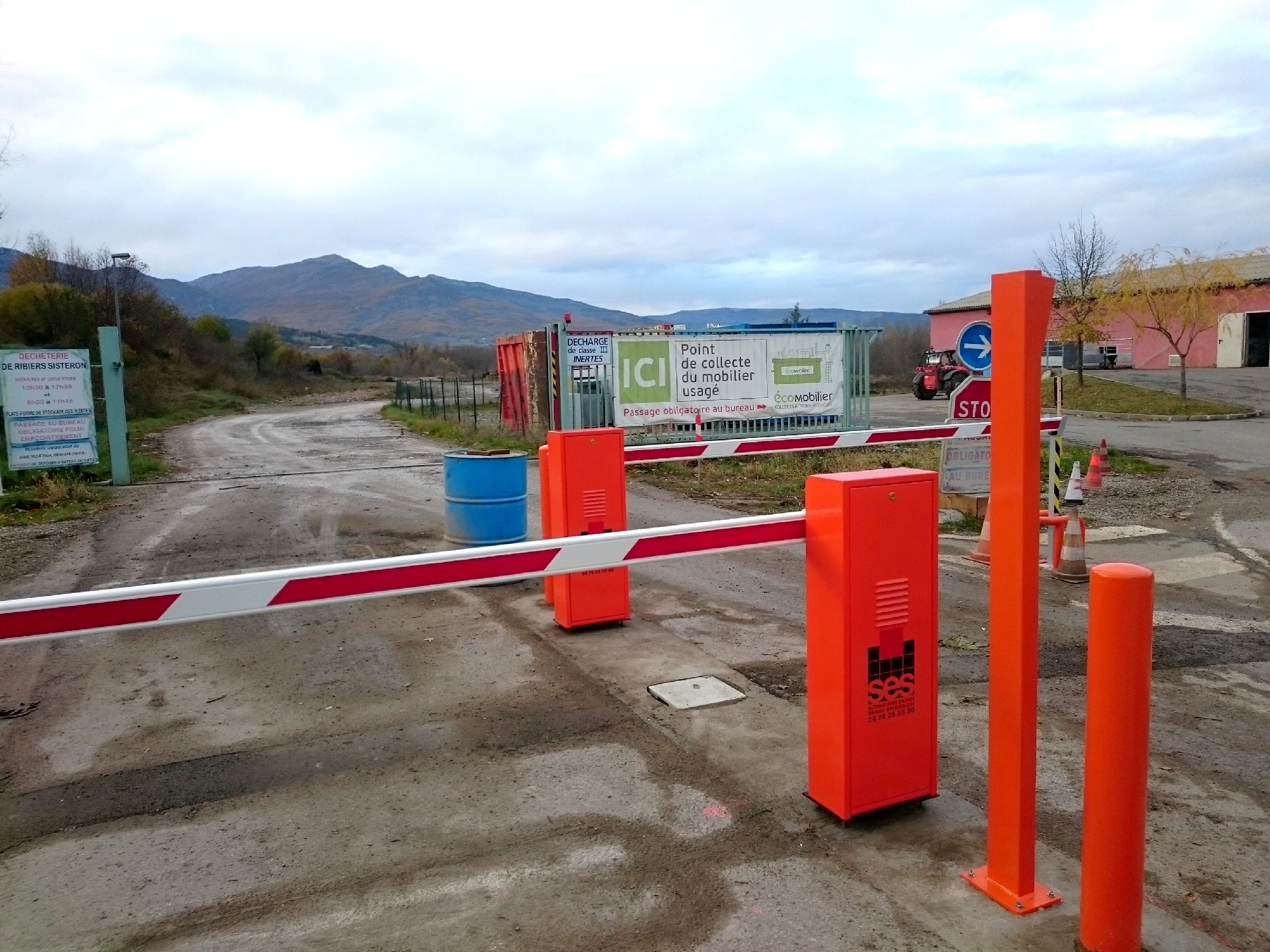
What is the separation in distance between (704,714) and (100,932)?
2863mm

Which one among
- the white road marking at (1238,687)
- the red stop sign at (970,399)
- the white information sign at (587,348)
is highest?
the white information sign at (587,348)

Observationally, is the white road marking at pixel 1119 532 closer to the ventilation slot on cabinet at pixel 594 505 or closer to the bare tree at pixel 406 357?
the ventilation slot on cabinet at pixel 594 505

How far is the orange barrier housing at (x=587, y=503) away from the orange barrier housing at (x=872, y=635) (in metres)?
2.82

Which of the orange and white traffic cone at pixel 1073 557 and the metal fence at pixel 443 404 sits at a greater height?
the metal fence at pixel 443 404

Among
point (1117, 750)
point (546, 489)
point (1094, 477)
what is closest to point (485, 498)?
point (546, 489)

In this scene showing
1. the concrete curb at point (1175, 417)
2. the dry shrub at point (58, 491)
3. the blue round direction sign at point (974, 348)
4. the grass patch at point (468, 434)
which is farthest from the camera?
the concrete curb at point (1175, 417)

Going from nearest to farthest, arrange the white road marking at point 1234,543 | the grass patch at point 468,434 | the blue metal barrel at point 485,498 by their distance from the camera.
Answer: the blue metal barrel at point 485,498
the white road marking at point 1234,543
the grass patch at point 468,434

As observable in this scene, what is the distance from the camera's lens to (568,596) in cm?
657

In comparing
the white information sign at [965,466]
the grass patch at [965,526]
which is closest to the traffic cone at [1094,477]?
the grass patch at [965,526]

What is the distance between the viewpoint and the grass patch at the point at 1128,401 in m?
25.6

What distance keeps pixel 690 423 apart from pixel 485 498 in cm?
983

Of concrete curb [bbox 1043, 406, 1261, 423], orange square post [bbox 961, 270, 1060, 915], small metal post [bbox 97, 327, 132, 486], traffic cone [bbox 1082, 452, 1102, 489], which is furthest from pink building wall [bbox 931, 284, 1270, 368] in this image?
orange square post [bbox 961, 270, 1060, 915]

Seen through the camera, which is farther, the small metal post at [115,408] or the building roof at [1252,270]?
the building roof at [1252,270]

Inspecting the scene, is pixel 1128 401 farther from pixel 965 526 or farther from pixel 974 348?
pixel 974 348
